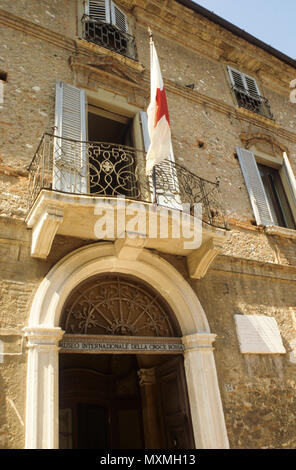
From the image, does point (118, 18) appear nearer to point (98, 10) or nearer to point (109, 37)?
point (98, 10)

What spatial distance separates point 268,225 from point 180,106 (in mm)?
2853

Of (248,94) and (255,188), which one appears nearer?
(255,188)

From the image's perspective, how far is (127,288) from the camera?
207 inches

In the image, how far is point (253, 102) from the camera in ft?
29.2

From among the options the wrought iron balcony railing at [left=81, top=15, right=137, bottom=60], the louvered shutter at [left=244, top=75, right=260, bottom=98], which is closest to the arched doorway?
the wrought iron balcony railing at [left=81, top=15, right=137, bottom=60]

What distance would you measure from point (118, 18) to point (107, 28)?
0.58 meters

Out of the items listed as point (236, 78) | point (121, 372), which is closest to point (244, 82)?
point (236, 78)

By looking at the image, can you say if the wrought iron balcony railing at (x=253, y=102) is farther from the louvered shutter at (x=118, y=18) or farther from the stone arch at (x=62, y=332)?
the stone arch at (x=62, y=332)

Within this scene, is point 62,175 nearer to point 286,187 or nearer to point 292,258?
point 292,258

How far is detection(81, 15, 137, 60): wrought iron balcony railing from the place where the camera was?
6.86m

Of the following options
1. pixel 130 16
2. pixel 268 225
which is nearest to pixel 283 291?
pixel 268 225

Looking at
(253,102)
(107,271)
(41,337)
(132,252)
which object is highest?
(253,102)

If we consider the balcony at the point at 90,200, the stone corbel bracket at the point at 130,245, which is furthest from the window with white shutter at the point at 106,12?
the stone corbel bracket at the point at 130,245
